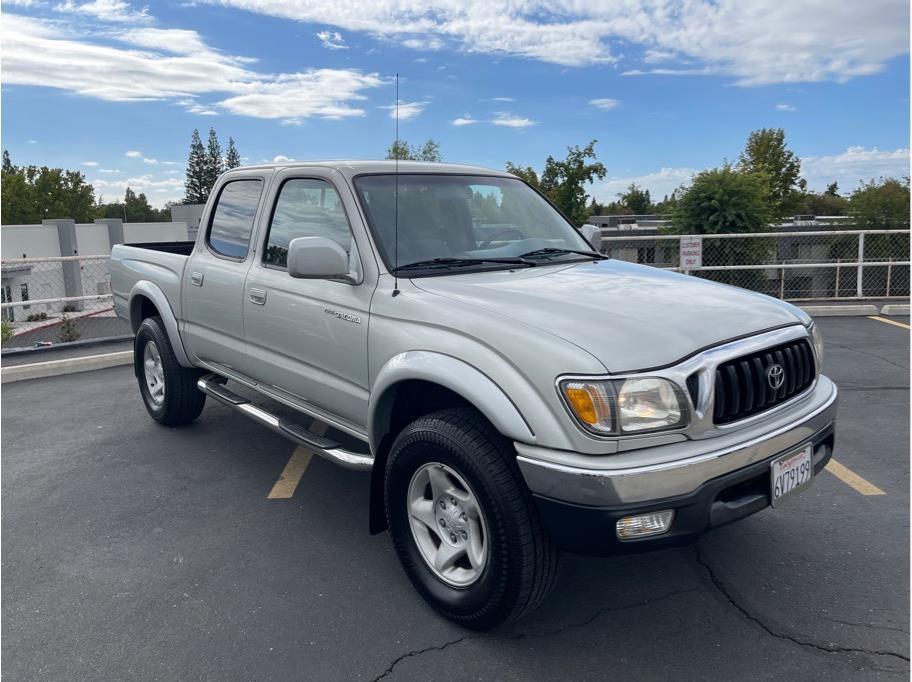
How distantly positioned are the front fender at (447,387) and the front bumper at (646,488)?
12 cm

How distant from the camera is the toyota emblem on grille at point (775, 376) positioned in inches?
119

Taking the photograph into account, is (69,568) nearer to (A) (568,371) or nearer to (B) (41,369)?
(A) (568,371)

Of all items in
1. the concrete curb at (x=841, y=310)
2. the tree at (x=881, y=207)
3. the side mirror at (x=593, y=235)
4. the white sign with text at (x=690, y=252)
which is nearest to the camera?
the side mirror at (x=593, y=235)

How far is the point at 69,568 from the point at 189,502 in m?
0.87

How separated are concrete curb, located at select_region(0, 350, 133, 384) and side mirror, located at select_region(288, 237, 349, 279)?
627 centimetres

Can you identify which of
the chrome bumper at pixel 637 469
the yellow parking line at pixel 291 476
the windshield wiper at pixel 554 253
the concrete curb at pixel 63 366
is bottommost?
the yellow parking line at pixel 291 476

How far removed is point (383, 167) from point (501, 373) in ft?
5.98

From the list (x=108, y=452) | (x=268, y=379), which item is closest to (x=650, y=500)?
(x=268, y=379)

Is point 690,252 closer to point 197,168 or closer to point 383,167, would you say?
point 383,167

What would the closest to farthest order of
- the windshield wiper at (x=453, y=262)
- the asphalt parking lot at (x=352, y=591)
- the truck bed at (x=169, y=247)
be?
the asphalt parking lot at (x=352, y=591) < the windshield wiper at (x=453, y=262) < the truck bed at (x=169, y=247)

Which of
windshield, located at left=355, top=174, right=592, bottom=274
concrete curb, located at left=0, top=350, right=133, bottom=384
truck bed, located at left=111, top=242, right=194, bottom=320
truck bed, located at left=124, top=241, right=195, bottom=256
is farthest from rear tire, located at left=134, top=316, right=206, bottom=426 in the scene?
concrete curb, located at left=0, top=350, right=133, bottom=384

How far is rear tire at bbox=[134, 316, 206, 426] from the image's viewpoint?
568cm

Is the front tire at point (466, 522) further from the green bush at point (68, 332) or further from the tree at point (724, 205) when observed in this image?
the tree at point (724, 205)

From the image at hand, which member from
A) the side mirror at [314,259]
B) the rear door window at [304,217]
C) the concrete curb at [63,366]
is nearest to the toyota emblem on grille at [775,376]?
the side mirror at [314,259]
